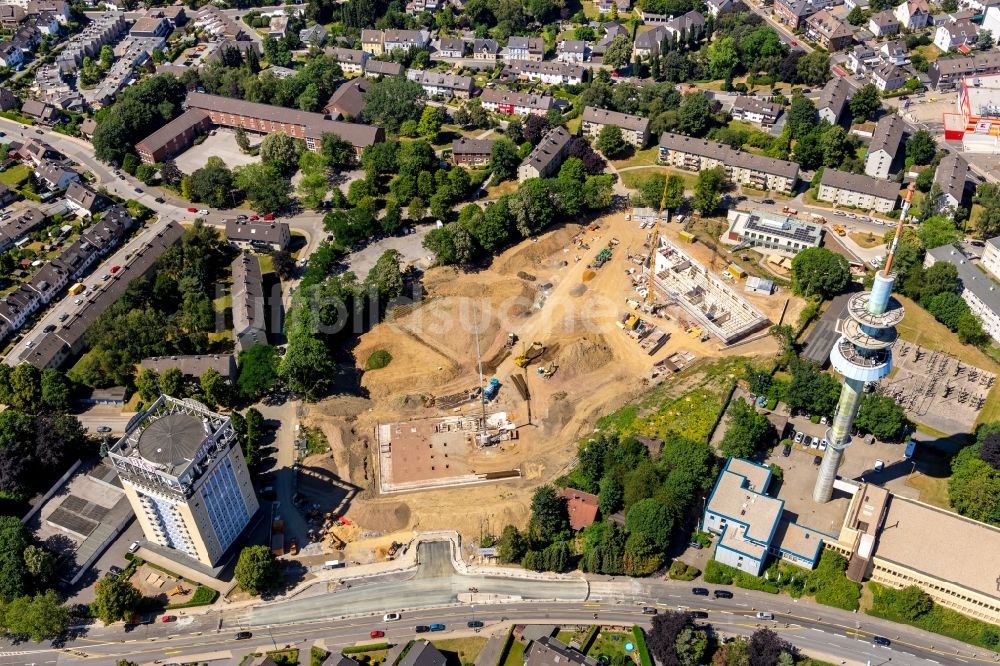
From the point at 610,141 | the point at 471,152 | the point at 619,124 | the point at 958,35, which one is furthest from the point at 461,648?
the point at 958,35

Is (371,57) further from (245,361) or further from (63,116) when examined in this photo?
(245,361)

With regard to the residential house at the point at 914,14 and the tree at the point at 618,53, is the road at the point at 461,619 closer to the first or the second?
the tree at the point at 618,53

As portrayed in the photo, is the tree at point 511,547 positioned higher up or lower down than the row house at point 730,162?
lower down

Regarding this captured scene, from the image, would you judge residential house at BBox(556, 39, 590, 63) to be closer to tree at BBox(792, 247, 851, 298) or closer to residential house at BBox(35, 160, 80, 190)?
tree at BBox(792, 247, 851, 298)

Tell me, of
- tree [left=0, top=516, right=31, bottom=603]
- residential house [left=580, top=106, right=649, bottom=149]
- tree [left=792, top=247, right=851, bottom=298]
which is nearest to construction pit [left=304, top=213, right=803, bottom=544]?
tree [left=792, top=247, right=851, bottom=298]

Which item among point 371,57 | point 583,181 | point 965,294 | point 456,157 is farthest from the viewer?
point 371,57

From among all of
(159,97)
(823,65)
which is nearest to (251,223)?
(159,97)

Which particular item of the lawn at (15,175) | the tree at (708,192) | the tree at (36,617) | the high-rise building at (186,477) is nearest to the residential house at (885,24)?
the tree at (708,192)
